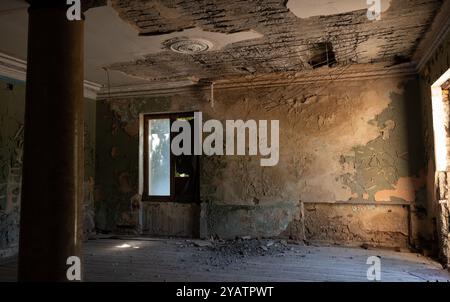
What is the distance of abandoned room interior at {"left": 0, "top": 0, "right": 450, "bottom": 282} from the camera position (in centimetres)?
253

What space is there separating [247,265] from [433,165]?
2662mm

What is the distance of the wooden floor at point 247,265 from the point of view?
362cm

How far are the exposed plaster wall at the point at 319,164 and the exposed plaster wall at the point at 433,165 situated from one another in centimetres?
24

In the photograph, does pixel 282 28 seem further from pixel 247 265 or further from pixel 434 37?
pixel 247 265

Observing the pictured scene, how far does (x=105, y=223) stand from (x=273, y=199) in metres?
3.09

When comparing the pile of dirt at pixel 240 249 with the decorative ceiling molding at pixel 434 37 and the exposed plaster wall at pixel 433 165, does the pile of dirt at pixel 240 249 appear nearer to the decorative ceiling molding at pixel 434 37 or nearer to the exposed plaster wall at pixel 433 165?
the exposed plaster wall at pixel 433 165

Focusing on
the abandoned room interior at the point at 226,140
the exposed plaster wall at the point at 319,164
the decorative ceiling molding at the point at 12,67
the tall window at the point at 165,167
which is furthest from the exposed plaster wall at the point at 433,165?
the decorative ceiling molding at the point at 12,67

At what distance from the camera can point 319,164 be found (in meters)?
5.25

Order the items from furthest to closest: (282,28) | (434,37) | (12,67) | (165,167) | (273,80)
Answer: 1. (165,167)
2. (273,80)
3. (12,67)
4. (434,37)
5. (282,28)

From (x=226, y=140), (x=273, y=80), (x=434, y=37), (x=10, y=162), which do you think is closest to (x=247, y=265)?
(x=226, y=140)

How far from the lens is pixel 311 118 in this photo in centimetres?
532

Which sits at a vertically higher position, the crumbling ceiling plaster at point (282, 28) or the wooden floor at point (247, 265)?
the crumbling ceiling plaster at point (282, 28)
